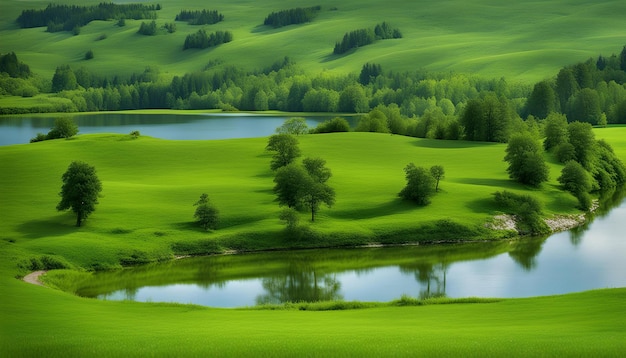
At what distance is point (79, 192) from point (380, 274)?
3044 centimetres

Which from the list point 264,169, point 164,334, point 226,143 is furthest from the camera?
point 226,143

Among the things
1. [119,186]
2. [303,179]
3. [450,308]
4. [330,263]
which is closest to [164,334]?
[450,308]

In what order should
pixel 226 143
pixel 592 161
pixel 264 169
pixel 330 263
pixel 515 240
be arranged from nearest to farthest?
1. pixel 330 263
2. pixel 515 240
3. pixel 264 169
4. pixel 592 161
5. pixel 226 143

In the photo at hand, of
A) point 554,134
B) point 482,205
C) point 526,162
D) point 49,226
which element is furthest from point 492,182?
point 49,226

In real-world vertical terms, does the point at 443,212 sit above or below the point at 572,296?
below

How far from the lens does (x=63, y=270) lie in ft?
231

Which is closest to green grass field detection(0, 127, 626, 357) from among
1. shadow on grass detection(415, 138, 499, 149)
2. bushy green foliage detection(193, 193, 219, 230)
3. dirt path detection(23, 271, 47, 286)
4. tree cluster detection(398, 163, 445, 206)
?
shadow on grass detection(415, 138, 499, 149)

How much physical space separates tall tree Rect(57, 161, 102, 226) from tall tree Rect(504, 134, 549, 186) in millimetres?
52052

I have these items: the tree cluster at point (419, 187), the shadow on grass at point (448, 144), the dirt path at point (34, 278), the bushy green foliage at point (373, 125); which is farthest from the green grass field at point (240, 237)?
the bushy green foliage at point (373, 125)

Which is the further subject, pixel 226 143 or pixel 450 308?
pixel 226 143

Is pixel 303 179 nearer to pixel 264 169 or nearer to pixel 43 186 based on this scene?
pixel 264 169

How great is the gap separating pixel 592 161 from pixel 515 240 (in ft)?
127

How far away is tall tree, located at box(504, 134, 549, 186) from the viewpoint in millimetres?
104625

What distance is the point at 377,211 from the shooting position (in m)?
91.4
